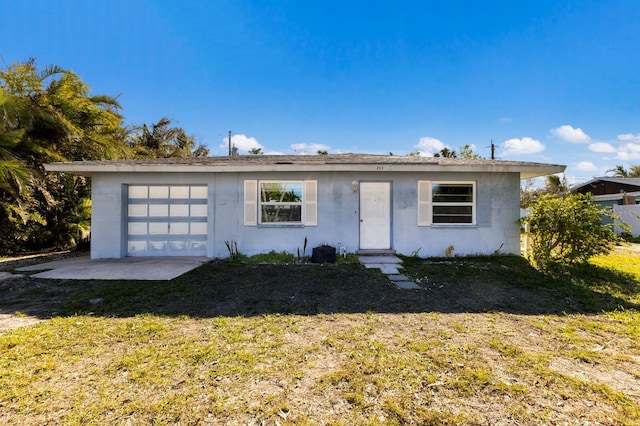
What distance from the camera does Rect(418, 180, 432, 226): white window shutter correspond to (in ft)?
25.8

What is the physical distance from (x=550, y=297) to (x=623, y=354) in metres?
2.02

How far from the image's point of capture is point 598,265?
22.4ft

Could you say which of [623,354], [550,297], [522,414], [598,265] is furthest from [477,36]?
[522,414]

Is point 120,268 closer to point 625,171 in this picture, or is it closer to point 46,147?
point 46,147

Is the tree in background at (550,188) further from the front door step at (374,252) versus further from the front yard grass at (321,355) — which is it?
the front yard grass at (321,355)

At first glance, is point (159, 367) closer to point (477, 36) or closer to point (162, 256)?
point (162, 256)

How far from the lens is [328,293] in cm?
480

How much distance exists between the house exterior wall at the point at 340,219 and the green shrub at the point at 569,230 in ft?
2.98

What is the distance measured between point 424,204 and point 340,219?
246cm

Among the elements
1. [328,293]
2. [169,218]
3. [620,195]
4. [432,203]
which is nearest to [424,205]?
[432,203]

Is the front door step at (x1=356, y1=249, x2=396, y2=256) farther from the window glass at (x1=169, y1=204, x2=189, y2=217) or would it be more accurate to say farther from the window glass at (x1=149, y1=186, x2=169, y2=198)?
the window glass at (x1=149, y1=186, x2=169, y2=198)

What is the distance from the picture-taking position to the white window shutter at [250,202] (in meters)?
7.85

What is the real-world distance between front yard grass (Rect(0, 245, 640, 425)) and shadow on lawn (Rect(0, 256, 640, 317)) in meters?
0.04

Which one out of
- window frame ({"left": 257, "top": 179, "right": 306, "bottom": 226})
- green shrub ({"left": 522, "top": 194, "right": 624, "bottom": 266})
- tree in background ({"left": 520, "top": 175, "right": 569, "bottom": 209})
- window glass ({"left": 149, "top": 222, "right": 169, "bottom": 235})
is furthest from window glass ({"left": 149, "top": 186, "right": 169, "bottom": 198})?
tree in background ({"left": 520, "top": 175, "right": 569, "bottom": 209})
